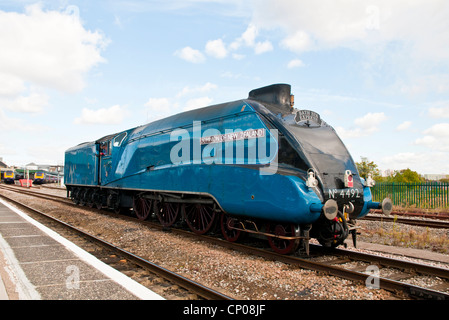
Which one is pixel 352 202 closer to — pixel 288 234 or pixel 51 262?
pixel 288 234

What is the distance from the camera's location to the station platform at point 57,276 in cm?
449

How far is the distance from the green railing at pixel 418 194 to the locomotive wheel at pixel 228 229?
1241 cm

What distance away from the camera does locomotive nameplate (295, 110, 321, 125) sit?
24.2ft

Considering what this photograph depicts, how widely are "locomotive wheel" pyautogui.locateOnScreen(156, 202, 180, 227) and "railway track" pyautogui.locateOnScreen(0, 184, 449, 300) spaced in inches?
122

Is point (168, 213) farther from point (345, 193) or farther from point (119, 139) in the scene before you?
point (345, 193)

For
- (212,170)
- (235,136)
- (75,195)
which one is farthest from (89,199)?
(235,136)

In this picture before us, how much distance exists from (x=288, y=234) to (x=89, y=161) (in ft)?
40.6

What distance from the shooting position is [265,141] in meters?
7.04

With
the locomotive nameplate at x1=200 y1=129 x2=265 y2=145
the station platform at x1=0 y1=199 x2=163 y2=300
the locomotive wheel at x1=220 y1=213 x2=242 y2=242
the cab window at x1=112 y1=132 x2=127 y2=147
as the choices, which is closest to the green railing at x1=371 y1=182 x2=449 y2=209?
the locomotive wheel at x1=220 y1=213 x2=242 y2=242

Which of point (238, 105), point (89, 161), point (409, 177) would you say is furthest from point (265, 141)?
point (409, 177)

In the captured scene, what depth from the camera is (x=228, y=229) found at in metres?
8.58

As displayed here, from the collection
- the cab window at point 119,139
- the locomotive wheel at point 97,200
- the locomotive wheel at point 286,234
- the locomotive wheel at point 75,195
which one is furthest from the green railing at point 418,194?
the locomotive wheel at point 75,195

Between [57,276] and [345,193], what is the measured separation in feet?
18.1

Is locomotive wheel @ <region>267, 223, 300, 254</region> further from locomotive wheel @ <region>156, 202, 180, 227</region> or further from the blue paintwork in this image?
locomotive wheel @ <region>156, 202, 180, 227</region>
